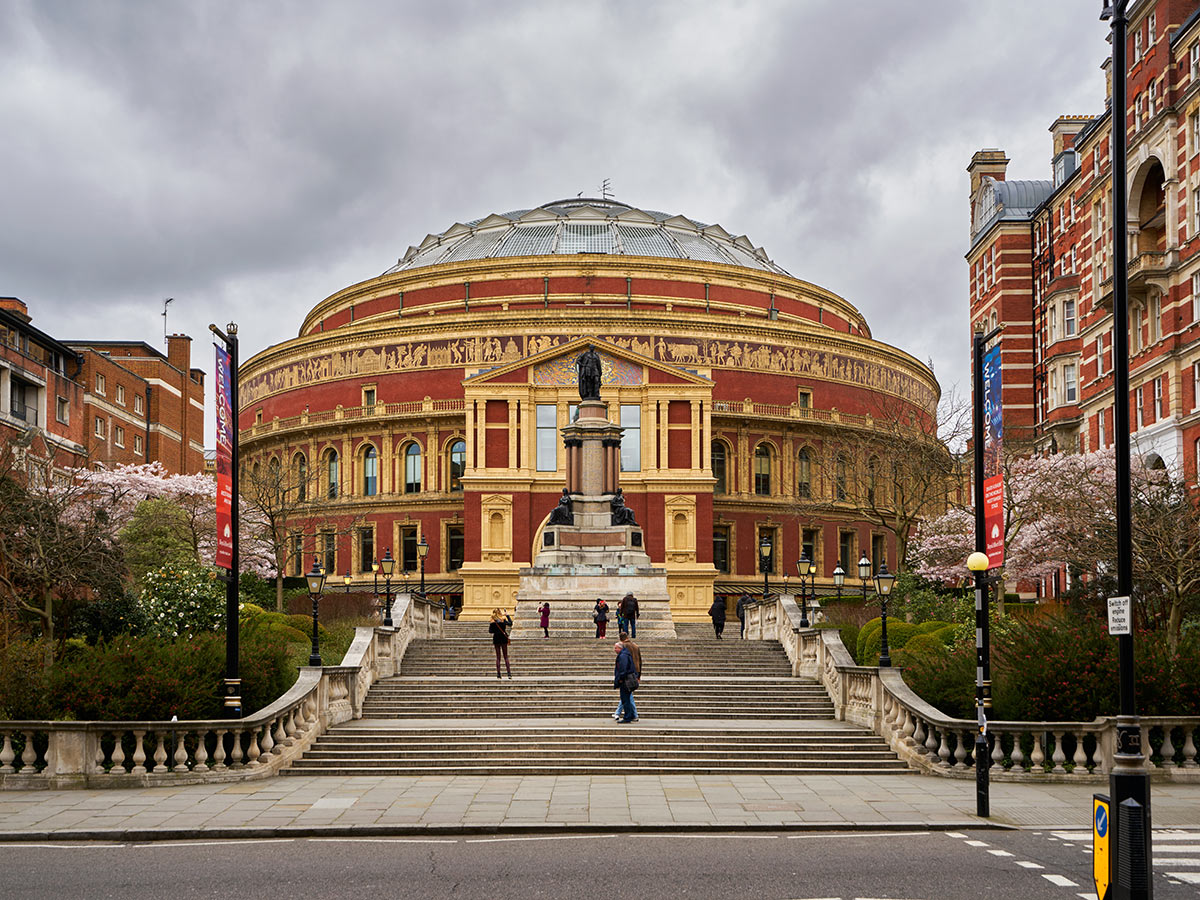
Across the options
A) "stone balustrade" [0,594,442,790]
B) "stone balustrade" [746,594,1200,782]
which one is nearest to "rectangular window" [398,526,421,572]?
"stone balustrade" [0,594,442,790]

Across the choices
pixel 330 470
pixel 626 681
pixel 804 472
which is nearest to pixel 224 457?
pixel 626 681

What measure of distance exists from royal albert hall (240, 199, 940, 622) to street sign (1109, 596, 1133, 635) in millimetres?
47017

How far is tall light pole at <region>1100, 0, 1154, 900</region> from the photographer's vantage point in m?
10.8

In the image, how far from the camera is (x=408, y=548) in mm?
70375

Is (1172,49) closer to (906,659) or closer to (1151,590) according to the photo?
(1151,590)

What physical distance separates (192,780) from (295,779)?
1.87 m

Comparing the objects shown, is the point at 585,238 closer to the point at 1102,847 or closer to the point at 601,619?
the point at 601,619

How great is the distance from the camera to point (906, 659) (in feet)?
99.4

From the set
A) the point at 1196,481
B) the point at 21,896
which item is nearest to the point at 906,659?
the point at 1196,481

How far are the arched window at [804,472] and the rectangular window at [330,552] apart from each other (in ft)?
82.9

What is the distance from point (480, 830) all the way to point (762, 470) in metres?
54.9

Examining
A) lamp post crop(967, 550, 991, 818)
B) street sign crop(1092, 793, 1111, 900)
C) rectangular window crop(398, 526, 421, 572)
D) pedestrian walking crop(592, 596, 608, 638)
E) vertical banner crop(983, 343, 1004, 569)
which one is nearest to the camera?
street sign crop(1092, 793, 1111, 900)

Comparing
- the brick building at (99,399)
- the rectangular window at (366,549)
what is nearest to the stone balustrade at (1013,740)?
the brick building at (99,399)

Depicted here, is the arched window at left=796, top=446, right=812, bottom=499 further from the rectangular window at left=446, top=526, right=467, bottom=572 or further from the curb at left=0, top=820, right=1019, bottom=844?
the curb at left=0, top=820, right=1019, bottom=844
